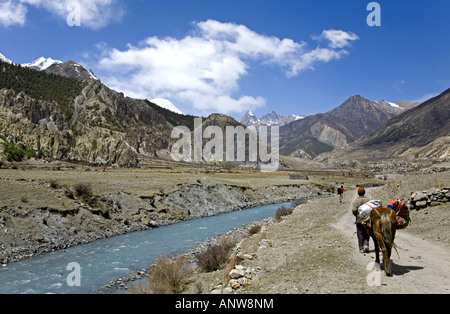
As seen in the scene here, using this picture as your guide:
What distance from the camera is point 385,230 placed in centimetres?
916

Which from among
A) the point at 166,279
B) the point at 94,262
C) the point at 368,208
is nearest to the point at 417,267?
the point at 368,208

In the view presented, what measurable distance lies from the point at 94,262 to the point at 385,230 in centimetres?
1691

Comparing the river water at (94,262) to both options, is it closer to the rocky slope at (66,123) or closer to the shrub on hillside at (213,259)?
the shrub on hillside at (213,259)

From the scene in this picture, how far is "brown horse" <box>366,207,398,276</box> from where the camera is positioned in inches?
355

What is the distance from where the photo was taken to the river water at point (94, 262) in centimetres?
1502

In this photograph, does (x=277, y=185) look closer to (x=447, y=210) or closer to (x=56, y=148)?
(x=447, y=210)

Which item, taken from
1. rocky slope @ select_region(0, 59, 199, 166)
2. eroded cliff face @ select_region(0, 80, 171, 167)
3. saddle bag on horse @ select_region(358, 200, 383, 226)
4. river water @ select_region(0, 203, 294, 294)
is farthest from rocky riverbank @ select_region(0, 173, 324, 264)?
rocky slope @ select_region(0, 59, 199, 166)

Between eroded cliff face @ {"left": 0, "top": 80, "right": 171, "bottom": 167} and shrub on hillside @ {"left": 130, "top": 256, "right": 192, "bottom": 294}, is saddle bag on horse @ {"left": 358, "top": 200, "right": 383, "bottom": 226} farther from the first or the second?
eroded cliff face @ {"left": 0, "top": 80, "right": 171, "bottom": 167}

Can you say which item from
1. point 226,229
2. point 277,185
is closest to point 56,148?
point 277,185

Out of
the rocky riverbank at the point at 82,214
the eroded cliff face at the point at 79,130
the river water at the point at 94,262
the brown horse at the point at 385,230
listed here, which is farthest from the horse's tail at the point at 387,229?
the eroded cliff face at the point at 79,130

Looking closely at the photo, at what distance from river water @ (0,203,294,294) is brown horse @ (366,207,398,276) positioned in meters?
12.4

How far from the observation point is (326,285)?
890 cm

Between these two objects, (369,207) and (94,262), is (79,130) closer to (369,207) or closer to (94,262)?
(94,262)

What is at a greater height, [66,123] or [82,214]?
[66,123]
